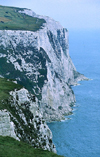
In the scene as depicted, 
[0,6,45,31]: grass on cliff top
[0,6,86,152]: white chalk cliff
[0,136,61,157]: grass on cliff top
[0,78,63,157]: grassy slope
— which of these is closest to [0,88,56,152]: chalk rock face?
[0,78,63,157]: grassy slope

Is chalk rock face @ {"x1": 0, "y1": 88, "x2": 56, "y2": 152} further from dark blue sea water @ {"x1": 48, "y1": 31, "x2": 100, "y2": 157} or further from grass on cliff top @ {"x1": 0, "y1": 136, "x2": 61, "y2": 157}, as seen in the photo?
dark blue sea water @ {"x1": 48, "y1": 31, "x2": 100, "y2": 157}

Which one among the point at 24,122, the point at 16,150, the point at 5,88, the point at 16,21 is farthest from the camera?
the point at 16,21

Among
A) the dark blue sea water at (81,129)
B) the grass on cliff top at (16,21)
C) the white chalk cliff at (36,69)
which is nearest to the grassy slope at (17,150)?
the dark blue sea water at (81,129)

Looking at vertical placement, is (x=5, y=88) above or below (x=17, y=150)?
above

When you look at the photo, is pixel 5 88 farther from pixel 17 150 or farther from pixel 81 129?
pixel 81 129

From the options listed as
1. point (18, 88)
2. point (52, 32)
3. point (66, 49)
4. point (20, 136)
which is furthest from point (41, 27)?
point (20, 136)

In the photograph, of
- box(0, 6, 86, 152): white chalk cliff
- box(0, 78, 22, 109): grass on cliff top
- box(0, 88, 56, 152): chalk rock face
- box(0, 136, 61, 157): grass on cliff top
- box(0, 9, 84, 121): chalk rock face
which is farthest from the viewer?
box(0, 9, 84, 121): chalk rock face

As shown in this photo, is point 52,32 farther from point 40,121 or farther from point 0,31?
point 40,121

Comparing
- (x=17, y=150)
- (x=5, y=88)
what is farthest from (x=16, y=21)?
(x=17, y=150)
